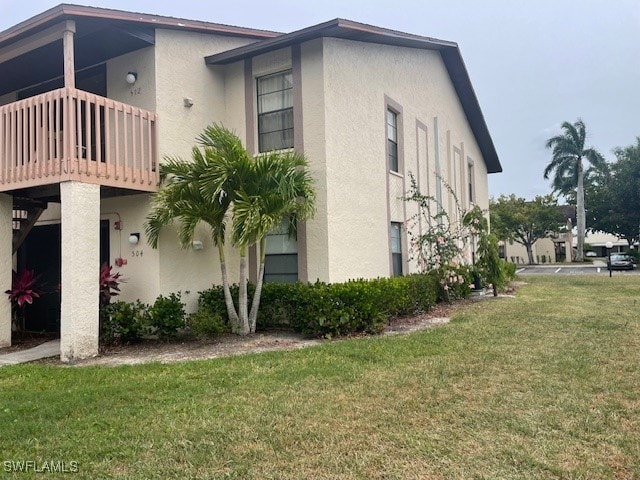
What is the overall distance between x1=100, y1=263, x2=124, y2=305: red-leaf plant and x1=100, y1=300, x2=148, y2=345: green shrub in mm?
162

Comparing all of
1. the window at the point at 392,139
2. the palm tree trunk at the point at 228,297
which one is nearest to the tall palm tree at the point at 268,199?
the palm tree trunk at the point at 228,297

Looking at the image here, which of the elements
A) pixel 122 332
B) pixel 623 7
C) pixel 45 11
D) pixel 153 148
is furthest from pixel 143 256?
pixel 623 7

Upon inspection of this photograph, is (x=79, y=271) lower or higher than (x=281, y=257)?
lower

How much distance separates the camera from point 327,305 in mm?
9109

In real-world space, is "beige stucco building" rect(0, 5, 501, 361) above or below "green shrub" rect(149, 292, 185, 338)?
above

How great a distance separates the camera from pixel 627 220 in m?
45.3

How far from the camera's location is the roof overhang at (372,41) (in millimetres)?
9945

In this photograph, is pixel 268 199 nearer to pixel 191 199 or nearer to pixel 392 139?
pixel 191 199

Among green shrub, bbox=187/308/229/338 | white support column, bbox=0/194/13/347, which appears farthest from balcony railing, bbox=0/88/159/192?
green shrub, bbox=187/308/229/338

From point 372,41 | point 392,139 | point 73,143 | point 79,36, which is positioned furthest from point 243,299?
point 372,41

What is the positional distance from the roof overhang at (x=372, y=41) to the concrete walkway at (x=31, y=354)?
6.79 metres

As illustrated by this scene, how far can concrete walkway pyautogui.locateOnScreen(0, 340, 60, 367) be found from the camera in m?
8.32

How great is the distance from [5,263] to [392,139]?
9.44 m

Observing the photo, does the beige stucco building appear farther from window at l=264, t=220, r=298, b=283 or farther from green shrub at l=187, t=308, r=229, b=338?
green shrub at l=187, t=308, r=229, b=338
